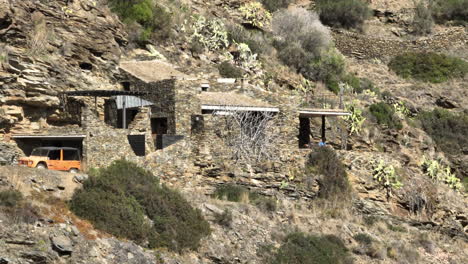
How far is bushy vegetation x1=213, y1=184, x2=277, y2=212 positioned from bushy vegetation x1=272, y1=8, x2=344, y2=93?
1995cm

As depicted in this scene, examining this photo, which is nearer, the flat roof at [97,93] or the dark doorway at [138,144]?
the dark doorway at [138,144]

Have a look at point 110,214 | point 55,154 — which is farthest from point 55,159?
point 110,214

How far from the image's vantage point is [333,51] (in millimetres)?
56469

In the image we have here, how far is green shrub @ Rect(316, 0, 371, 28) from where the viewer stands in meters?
65.1

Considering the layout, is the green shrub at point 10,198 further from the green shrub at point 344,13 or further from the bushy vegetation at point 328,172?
the green shrub at point 344,13

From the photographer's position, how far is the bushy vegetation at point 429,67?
189 feet

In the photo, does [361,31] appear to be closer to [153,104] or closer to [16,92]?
[153,104]

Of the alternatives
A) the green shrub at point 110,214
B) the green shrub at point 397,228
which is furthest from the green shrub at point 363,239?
the green shrub at point 110,214

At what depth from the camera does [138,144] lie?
100 ft

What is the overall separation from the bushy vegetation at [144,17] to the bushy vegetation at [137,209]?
607 inches

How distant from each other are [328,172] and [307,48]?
2114 centimetres

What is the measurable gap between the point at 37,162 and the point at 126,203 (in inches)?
148

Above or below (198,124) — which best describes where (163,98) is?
above

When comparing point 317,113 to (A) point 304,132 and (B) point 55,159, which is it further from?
(B) point 55,159
